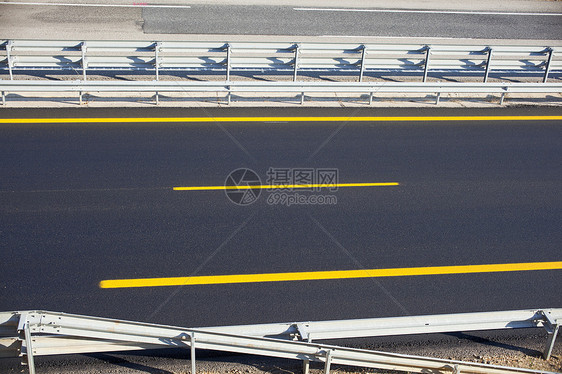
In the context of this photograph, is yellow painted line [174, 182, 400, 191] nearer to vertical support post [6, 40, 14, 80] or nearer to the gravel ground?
the gravel ground

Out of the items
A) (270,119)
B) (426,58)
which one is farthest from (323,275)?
(426,58)

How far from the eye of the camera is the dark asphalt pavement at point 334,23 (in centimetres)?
1630

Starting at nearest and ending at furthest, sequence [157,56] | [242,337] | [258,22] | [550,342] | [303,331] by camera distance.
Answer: [242,337] → [303,331] → [550,342] → [157,56] → [258,22]

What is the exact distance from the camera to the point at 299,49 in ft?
40.8

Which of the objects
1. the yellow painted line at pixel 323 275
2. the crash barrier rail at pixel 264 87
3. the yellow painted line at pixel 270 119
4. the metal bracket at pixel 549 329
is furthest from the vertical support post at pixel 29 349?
the crash barrier rail at pixel 264 87

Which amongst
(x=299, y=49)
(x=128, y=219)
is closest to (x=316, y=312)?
(x=128, y=219)

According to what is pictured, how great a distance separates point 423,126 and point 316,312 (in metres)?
6.01

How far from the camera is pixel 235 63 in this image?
41.1ft

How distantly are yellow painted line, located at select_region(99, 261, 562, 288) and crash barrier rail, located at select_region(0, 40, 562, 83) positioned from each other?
606 centimetres

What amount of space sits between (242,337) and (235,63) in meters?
8.14

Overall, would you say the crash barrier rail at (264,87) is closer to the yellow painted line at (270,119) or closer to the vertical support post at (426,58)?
the vertical support post at (426,58)

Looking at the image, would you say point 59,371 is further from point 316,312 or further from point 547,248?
point 547,248

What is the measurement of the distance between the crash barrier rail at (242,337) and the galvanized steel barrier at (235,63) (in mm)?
6802

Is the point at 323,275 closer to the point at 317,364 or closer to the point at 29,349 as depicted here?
the point at 317,364
